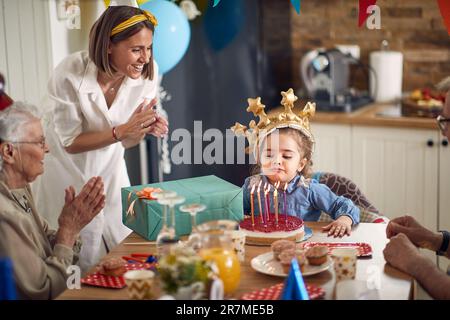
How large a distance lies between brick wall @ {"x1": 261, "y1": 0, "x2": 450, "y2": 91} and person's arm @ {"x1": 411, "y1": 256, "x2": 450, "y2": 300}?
7.58 ft

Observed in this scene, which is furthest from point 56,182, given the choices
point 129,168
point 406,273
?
point 406,273

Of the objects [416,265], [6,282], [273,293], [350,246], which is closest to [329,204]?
[350,246]

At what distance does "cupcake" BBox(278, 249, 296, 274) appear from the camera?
2.03 metres

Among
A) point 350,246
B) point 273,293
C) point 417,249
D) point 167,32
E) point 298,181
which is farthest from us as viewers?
point 167,32

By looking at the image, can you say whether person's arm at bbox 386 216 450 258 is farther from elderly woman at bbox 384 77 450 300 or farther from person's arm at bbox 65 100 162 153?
person's arm at bbox 65 100 162 153

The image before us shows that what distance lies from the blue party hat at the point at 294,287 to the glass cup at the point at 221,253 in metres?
0.13

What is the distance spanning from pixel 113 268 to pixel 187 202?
283mm

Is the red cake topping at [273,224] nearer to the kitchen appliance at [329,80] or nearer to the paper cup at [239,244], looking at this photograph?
the paper cup at [239,244]

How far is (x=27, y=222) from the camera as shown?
2080 mm

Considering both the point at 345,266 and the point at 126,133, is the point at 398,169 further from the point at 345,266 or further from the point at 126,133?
the point at 345,266

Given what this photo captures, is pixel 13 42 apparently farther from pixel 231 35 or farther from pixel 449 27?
pixel 231 35

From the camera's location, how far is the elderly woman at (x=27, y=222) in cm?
202

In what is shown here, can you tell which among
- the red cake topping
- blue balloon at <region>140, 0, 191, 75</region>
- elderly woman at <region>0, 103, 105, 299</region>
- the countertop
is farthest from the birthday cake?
the countertop

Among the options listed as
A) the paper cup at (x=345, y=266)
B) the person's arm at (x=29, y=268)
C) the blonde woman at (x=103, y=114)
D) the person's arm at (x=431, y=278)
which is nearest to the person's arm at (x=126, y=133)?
the blonde woman at (x=103, y=114)
